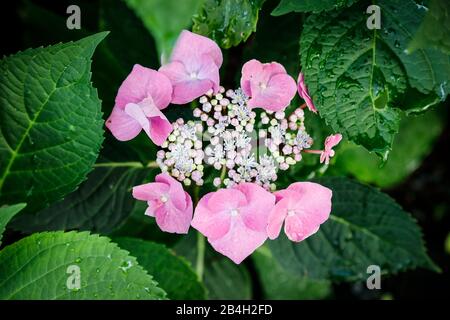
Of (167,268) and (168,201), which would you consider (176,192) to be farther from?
(167,268)

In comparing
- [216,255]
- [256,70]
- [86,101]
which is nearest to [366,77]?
[256,70]

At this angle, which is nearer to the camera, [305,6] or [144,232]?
[305,6]

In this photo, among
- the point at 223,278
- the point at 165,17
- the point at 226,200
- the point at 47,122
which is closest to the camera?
the point at 165,17

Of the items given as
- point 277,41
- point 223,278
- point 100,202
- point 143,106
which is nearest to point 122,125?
point 143,106

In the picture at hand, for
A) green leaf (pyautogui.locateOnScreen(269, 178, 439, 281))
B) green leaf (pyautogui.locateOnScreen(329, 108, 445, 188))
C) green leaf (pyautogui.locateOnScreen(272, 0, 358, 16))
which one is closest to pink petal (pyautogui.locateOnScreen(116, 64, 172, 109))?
green leaf (pyautogui.locateOnScreen(272, 0, 358, 16))

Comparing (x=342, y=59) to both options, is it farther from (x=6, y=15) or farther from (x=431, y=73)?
(x=6, y=15)
